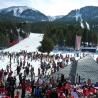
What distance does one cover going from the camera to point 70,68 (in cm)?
2933

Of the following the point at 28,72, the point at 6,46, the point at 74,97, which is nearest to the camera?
the point at 74,97

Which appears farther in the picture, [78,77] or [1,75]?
[1,75]

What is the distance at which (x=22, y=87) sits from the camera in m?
23.7

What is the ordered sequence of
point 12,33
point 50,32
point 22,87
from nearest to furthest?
A: point 22,87
point 50,32
point 12,33

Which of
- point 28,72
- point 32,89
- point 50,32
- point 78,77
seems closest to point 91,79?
point 78,77

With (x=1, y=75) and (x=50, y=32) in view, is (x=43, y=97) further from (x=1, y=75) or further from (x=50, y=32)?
(x=50, y=32)

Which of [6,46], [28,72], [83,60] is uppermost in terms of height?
[83,60]

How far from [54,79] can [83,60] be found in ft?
12.5

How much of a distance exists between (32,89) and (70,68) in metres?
5.92

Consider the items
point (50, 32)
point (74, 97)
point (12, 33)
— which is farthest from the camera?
point (12, 33)

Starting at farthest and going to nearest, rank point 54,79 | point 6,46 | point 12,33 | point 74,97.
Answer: point 12,33 < point 6,46 < point 54,79 < point 74,97

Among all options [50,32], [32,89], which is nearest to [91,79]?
[32,89]

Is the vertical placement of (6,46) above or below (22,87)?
below

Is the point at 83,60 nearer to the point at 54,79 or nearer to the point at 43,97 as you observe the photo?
the point at 54,79
